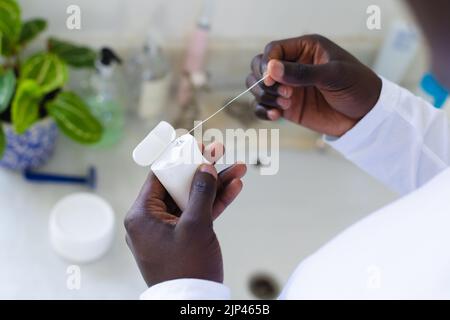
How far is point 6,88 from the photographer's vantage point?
0.77 metres

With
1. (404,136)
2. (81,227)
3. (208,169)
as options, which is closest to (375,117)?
(404,136)

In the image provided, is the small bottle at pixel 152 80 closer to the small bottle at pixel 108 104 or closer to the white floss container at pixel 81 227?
the small bottle at pixel 108 104

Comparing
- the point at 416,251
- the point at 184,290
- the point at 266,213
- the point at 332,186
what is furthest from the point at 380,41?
the point at 184,290

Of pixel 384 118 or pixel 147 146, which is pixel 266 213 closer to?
pixel 384 118

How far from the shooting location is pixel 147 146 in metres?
0.52

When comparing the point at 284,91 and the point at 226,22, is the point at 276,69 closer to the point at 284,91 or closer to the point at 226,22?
the point at 284,91

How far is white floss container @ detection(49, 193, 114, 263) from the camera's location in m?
0.82

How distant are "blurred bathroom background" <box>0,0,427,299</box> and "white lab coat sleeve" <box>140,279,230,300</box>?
332 mm

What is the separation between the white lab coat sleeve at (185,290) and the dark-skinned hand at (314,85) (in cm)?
25

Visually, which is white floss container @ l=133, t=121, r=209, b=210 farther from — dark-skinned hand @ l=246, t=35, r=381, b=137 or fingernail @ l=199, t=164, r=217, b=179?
dark-skinned hand @ l=246, t=35, r=381, b=137

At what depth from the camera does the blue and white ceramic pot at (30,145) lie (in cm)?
83

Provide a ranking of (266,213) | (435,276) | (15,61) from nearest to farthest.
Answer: (435,276) < (15,61) < (266,213)

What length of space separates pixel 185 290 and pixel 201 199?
0.09 m
